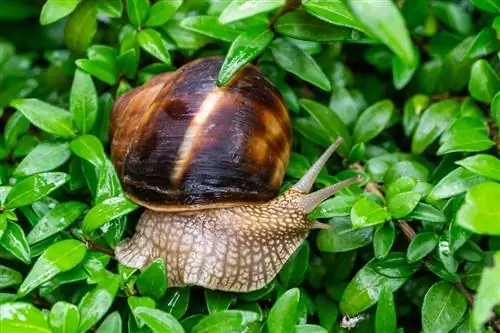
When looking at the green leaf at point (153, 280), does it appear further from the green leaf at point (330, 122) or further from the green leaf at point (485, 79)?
the green leaf at point (485, 79)

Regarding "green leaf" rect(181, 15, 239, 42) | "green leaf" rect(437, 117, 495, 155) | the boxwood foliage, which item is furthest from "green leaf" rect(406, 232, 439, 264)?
"green leaf" rect(181, 15, 239, 42)

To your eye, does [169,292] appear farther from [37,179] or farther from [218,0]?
[218,0]

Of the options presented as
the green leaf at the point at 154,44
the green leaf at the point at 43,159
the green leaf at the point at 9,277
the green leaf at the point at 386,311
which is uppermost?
the green leaf at the point at 154,44

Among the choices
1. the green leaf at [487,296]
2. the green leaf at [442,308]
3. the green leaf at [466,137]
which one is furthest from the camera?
the green leaf at [466,137]

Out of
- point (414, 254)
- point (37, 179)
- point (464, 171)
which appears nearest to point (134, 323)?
point (37, 179)

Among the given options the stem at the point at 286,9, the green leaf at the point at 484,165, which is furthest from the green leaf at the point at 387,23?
the stem at the point at 286,9

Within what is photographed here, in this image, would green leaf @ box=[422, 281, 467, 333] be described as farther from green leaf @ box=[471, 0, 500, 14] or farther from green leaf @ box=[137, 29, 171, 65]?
green leaf @ box=[137, 29, 171, 65]
